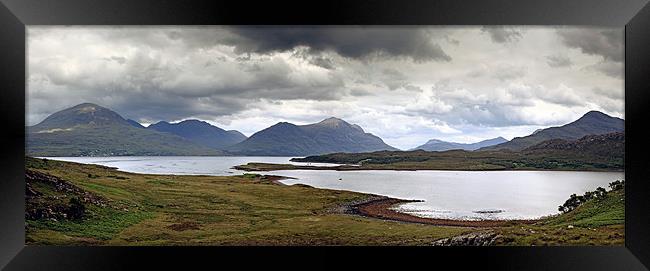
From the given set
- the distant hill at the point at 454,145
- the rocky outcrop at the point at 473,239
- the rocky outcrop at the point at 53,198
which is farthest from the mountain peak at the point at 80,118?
the rocky outcrop at the point at 473,239

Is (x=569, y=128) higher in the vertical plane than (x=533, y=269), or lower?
higher

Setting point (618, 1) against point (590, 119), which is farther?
point (590, 119)

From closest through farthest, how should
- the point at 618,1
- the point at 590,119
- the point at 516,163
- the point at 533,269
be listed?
the point at 618,1 → the point at 533,269 → the point at 590,119 → the point at 516,163

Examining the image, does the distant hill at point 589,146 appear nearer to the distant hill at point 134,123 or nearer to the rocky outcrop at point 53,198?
the distant hill at point 134,123

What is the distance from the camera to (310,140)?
24.0 feet

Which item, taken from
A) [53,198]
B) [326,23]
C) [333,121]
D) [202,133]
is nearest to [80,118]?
[53,198]

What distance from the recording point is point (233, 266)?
5301 millimetres

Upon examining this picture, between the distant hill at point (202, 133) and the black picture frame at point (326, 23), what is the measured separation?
2328mm

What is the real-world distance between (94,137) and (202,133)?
151 centimetres

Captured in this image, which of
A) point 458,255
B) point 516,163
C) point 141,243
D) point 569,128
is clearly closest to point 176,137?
point 141,243

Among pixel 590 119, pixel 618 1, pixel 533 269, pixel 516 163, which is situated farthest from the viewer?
pixel 516 163

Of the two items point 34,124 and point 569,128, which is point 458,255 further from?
point 34,124

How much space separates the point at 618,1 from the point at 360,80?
11.5 ft

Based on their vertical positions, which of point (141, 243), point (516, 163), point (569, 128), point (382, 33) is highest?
point (382, 33)
